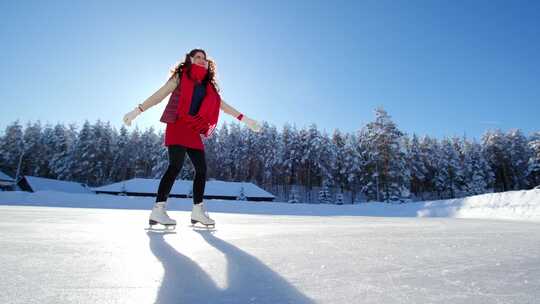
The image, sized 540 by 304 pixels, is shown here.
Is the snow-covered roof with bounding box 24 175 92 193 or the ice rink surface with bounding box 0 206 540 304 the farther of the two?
the snow-covered roof with bounding box 24 175 92 193

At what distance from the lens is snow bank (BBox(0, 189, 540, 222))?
349 inches

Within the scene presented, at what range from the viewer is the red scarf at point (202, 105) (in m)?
2.98

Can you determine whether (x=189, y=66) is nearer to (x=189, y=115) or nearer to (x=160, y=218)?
(x=189, y=115)

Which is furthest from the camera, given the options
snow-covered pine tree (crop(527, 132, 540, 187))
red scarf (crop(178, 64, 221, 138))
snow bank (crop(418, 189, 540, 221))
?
snow-covered pine tree (crop(527, 132, 540, 187))

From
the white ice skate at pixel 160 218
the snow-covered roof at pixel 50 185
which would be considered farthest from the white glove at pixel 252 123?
the snow-covered roof at pixel 50 185

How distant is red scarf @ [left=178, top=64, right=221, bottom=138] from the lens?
298 centimetres

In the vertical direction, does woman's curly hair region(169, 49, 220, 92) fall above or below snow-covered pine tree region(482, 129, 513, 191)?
below

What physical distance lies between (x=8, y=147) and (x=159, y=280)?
70.0 meters

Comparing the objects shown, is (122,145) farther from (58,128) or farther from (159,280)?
(159,280)

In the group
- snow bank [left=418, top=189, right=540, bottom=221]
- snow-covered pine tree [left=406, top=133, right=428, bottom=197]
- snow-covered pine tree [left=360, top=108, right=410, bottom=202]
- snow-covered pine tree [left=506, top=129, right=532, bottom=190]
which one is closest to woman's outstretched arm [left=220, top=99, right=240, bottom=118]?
snow bank [left=418, top=189, right=540, bottom=221]

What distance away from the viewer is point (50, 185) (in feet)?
133

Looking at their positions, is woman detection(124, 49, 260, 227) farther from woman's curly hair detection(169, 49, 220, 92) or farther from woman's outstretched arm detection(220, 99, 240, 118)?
woman's outstretched arm detection(220, 99, 240, 118)

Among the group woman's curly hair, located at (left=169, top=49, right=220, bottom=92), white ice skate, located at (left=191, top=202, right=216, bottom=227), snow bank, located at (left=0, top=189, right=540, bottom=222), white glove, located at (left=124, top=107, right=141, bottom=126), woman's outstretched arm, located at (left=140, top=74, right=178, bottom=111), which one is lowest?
snow bank, located at (left=0, top=189, right=540, bottom=222)

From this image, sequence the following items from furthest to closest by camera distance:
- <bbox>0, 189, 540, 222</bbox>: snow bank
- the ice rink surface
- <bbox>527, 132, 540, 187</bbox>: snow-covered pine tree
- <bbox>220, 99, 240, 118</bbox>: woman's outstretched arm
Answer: <bbox>527, 132, 540, 187</bbox>: snow-covered pine tree
<bbox>0, 189, 540, 222</bbox>: snow bank
<bbox>220, 99, 240, 118</bbox>: woman's outstretched arm
the ice rink surface
